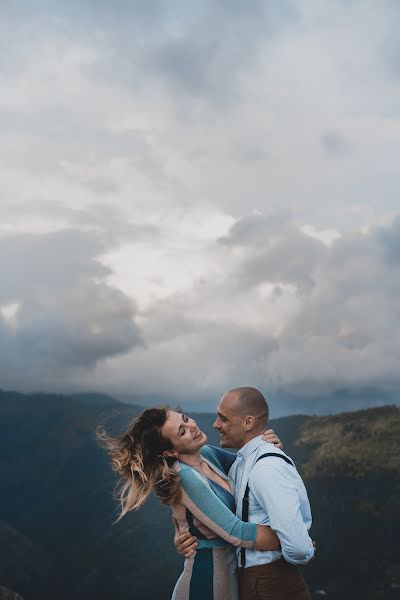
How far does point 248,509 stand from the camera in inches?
239

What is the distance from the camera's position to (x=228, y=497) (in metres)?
6.43

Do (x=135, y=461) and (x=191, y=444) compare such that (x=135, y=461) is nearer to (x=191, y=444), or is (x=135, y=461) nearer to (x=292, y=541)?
(x=191, y=444)

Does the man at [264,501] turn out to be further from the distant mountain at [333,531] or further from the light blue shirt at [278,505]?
the distant mountain at [333,531]

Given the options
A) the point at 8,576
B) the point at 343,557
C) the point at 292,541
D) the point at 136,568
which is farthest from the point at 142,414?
the point at 8,576

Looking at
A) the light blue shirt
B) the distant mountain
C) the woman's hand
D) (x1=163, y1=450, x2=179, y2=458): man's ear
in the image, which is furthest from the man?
the distant mountain

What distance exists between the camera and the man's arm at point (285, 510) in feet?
18.4

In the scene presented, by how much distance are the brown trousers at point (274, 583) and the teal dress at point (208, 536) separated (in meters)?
0.24

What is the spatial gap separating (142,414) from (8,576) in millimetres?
214313

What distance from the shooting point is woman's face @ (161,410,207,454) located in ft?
21.3

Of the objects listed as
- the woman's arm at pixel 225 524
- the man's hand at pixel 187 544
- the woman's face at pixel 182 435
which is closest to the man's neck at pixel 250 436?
the woman's face at pixel 182 435

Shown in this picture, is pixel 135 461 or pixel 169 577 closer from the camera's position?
pixel 135 461

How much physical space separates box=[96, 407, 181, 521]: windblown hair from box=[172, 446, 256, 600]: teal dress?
0.21 meters

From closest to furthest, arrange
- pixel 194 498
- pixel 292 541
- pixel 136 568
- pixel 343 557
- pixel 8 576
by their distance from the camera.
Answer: pixel 292 541, pixel 194 498, pixel 343 557, pixel 136 568, pixel 8 576

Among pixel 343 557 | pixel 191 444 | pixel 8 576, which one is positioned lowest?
pixel 8 576
